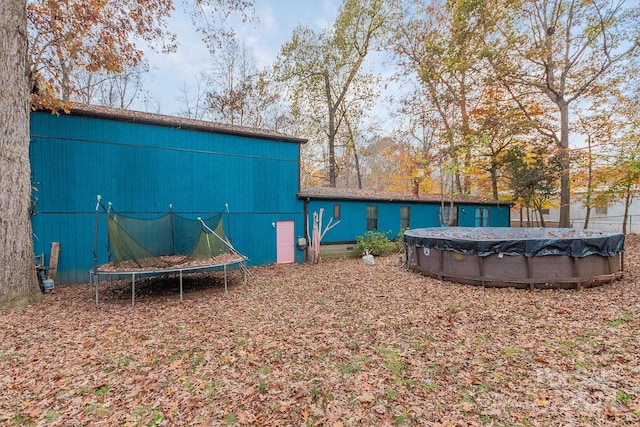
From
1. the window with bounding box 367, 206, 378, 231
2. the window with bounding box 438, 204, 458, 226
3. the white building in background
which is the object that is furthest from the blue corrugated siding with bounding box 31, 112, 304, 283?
the white building in background

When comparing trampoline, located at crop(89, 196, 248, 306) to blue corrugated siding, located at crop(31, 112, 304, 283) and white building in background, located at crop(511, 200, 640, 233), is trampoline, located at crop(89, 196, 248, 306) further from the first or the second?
white building in background, located at crop(511, 200, 640, 233)

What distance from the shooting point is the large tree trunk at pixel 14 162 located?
5.23 meters

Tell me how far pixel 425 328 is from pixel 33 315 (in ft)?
21.1

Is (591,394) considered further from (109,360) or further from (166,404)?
(109,360)

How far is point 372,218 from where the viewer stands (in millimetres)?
12547

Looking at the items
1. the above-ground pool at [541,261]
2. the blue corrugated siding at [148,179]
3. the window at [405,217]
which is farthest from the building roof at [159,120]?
the above-ground pool at [541,261]

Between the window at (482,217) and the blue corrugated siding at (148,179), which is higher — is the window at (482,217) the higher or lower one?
the lower one

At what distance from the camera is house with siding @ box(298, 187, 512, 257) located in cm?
1147

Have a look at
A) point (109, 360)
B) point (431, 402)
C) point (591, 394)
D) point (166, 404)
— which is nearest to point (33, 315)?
point (109, 360)

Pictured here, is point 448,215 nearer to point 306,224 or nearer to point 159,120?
point 306,224

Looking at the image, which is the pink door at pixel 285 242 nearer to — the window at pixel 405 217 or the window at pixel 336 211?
the window at pixel 336 211

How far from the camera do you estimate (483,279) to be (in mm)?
6500

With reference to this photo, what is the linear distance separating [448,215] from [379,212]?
4124mm

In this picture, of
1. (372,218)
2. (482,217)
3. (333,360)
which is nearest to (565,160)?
(482,217)
